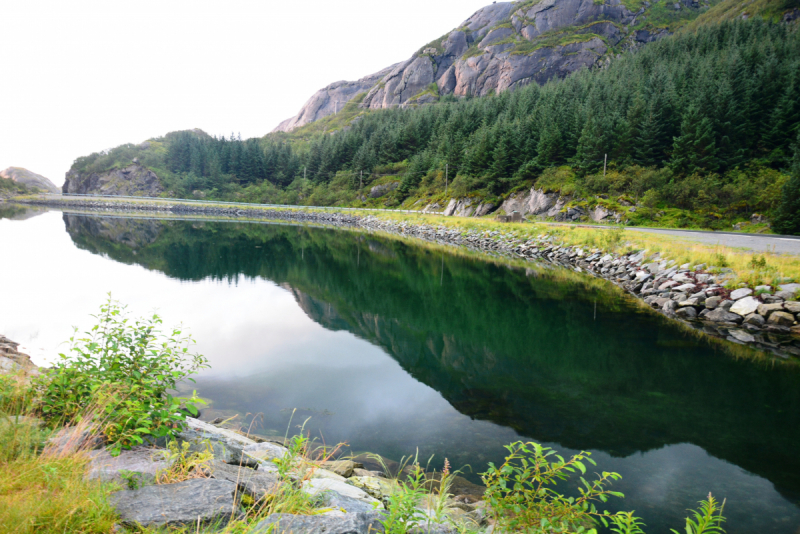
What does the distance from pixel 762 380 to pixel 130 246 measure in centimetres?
3709

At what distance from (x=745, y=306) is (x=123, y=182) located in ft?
470

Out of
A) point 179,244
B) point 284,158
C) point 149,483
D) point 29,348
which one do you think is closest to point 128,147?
point 284,158

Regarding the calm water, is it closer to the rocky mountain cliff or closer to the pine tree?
the pine tree

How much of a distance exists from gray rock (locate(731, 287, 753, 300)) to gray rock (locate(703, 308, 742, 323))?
63cm

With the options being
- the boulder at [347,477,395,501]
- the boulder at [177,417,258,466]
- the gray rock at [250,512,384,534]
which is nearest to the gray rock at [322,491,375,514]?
the gray rock at [250,512,384,534]

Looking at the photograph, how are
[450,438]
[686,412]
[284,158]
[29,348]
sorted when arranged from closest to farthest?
[450,438] → [686,412] → [29,348] → [284,158]

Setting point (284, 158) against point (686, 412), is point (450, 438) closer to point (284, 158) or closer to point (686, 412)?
point (686, 412)

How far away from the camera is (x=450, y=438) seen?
22.7 feet

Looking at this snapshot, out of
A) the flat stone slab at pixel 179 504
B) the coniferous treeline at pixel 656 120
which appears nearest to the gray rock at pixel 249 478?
the flat stone slab at pixel 179 504

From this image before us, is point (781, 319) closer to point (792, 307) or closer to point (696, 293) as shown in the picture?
point (792, 307)

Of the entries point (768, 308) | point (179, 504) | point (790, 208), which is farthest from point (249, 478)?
point (790, 208)

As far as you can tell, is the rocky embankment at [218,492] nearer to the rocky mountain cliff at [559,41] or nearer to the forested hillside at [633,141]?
the forested hillside at [633,141]

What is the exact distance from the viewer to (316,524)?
298 centimetres

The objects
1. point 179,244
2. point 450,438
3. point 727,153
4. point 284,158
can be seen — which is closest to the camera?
point 450,438
